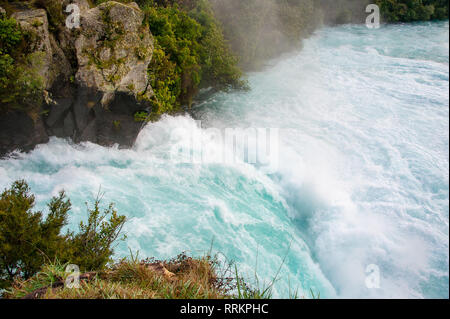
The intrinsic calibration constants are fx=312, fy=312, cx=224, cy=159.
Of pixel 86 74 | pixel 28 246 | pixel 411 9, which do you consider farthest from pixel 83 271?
pixel 411 9

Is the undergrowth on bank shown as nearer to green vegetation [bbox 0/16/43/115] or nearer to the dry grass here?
the dry grass

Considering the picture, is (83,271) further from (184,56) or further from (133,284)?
(184,56)

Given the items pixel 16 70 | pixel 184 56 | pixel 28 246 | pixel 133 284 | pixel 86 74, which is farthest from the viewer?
pixel 184 56

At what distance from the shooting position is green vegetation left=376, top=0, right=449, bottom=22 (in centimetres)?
3681

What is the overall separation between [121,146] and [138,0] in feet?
34.2

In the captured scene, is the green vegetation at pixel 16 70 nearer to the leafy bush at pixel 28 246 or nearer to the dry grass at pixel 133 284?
the leafy bush at pixel 28 246

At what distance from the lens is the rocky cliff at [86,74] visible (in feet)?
37.3

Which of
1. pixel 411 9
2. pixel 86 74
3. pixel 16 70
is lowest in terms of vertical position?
pixel 86 74

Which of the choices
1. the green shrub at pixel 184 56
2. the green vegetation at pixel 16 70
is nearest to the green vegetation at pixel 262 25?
the green shrub at pixel 184 56

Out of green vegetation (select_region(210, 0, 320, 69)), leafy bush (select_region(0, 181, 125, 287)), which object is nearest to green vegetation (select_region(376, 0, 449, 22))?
green vegetation (select_region(210, 0, 320, 69))

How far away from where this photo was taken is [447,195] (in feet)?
50.8

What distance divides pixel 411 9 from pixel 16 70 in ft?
137

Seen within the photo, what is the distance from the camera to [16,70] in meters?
10.4

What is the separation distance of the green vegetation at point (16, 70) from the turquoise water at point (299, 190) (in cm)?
215
